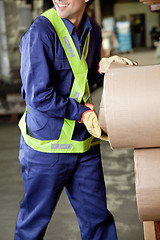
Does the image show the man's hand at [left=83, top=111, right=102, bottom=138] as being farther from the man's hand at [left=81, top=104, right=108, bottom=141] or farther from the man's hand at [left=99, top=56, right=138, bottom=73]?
the man's hand at [left=99, top=56, right=138, bottom=73]

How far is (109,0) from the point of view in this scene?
36.3 meters

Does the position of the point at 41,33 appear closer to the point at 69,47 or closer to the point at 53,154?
the point at 69,47

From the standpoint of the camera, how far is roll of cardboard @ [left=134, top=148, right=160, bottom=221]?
1674 mm

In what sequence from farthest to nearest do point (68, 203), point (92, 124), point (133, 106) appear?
point (68, 203)
point (92, 124)
point (133, 106)

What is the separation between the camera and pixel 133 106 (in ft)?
5.27

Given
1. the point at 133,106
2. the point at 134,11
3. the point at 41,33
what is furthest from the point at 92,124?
the point at 134,11

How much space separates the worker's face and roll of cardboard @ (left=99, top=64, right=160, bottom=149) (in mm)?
509

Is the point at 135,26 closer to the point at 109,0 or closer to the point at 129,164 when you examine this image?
the point at 109,0

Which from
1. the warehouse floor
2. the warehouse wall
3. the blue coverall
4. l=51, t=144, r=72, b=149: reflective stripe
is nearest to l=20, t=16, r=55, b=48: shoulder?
the blue coverall

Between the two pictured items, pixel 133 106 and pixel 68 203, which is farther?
pixel 68 203

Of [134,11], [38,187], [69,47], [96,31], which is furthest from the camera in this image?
[134,11]

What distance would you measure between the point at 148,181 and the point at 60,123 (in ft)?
2.06

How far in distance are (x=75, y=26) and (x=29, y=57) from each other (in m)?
0.34

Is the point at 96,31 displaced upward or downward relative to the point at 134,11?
upward
